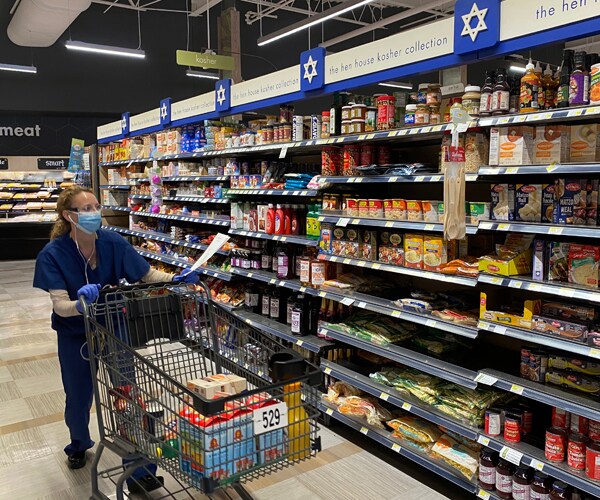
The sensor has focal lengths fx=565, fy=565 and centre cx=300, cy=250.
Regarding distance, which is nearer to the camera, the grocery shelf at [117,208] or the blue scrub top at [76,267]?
the blue scrub top at [76,267]

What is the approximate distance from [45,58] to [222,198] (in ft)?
36.8

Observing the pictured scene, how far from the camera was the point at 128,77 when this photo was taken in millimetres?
15359

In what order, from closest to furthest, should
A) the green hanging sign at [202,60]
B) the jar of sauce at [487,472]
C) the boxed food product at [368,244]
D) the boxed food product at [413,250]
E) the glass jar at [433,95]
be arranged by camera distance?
1. the jar of sauce at [487,472]
2. the glass jar at [433,95]
3. the boxed food product at [413,250]
4. the boxed food product at [368,244]
5. the green hanging sign at [202,60]

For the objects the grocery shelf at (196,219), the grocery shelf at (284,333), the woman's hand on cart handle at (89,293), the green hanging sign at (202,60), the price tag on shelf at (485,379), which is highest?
the green hanging sign at (202,60)

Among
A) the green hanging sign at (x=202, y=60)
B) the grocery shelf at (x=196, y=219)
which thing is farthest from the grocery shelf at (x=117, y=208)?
the green hanging sign at (x=202, y=60)

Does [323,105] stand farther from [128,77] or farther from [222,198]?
[222,198]

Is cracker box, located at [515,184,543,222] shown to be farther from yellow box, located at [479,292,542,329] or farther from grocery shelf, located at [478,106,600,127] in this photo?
yellow box, located at [479,292,542,329]

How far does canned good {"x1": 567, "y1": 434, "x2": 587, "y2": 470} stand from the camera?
8.96 ft

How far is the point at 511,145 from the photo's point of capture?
9.53 ft

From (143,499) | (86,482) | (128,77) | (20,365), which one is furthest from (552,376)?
(128,77)

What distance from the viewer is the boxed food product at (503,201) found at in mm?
2967

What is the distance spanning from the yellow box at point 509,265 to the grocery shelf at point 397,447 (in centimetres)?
120

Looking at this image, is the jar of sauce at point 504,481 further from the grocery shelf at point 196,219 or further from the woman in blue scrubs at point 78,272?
the grocery shelf at point 196,219

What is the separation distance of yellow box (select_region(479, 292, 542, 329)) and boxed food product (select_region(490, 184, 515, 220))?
1.48 ft
